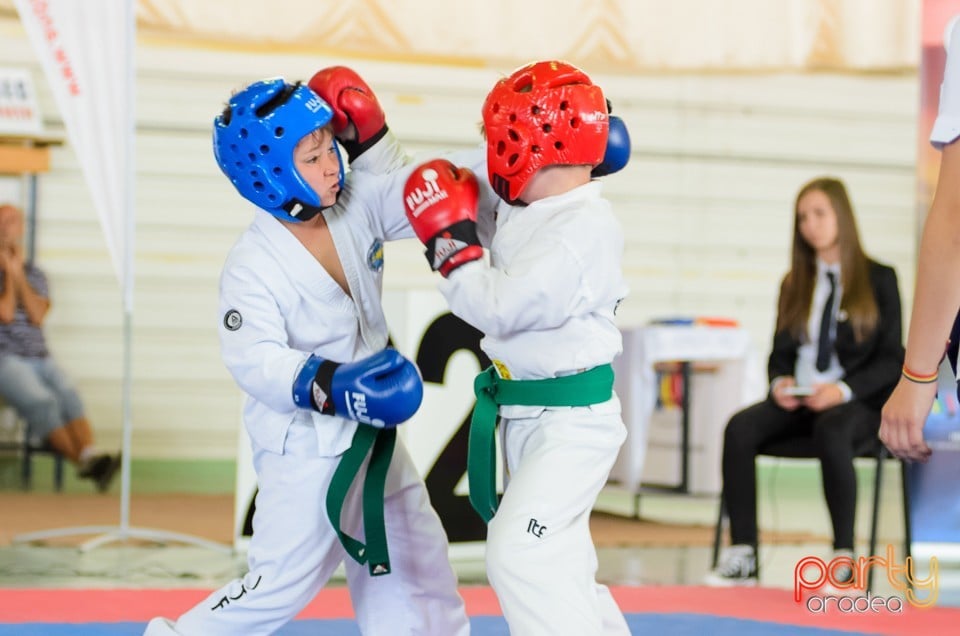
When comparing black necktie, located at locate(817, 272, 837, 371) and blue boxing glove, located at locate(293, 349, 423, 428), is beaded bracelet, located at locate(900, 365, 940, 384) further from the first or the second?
black necktie, located at locate(817, 272, 837, 371)

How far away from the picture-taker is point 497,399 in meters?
2.41

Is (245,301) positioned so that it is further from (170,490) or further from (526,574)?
(170,490)

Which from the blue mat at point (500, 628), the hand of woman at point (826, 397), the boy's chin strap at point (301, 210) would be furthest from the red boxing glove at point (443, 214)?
the hand of woman at point (826, 397)

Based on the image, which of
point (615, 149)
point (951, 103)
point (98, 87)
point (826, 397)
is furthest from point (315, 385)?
point (98, 87)

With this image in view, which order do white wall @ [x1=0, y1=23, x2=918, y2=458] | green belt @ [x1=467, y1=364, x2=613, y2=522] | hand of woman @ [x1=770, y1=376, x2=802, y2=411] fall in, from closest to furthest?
1. green belt @ [x1=467, y1=364, x2=613, y2=522]
2. hand of woman @ [x1=770, y1=376, x2=802, y2=411]
3. white wall @ [x1=0, y1=23, x2=918, y2=458]

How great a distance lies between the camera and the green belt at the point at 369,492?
2.40 metres

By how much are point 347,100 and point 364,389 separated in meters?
0.71

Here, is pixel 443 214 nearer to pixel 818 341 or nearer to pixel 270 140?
pixel 270 140

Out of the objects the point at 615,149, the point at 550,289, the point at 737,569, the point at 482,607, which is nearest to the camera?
the point at 550,289

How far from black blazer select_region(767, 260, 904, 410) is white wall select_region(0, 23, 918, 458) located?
143 inches

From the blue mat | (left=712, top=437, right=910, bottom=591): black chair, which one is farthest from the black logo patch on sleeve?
(left=712, top=437, right=910, bottom=591): black chair

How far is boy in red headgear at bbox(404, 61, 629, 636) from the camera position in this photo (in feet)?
7.23

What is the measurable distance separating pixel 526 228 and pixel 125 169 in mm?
2750

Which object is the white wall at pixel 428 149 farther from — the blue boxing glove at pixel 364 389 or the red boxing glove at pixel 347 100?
the blue boxing glove at pixel 364 389
